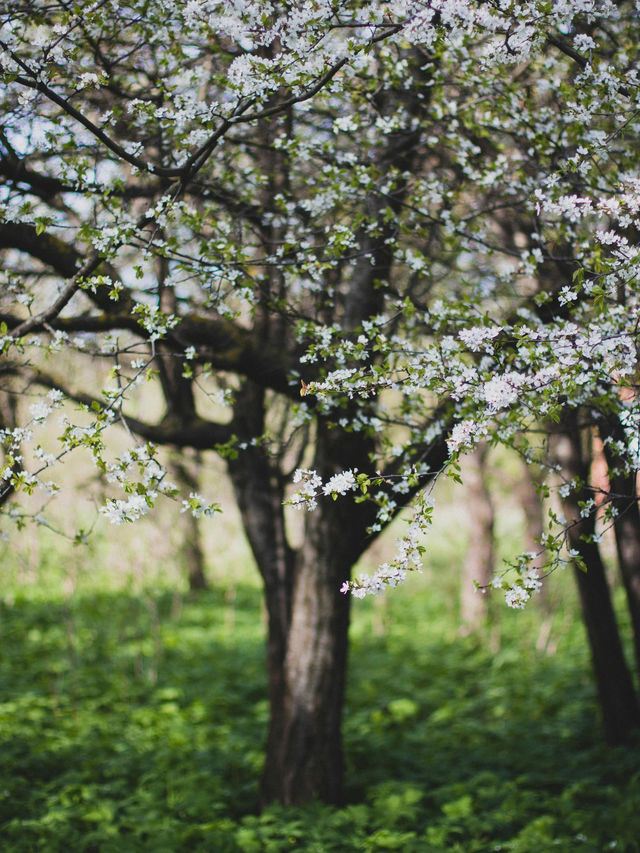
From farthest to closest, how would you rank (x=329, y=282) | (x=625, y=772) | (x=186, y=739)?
1. (x=186, y=739)
2. (x=625, y=772)
3. (x=329, y=282)

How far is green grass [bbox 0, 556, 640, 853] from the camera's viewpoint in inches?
209

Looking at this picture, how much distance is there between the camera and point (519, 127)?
522cm

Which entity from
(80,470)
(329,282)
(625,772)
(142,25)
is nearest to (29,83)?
(142,25)

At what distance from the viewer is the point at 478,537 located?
1396cm

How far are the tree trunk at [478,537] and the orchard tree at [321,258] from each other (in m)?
6.27

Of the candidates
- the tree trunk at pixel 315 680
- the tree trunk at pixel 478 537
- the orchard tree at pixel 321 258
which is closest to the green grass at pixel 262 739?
the tree trunk at pixel 315 680

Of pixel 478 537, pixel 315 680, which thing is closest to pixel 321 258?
pixel 315 680

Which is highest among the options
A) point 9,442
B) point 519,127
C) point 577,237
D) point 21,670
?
point 519,127

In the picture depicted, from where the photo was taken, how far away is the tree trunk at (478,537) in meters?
13.7

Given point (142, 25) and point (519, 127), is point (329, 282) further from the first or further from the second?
point (142, 25)

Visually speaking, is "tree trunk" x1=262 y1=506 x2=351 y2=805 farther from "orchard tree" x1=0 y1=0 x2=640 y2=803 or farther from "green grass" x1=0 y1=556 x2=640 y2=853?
"green grass" x1=0 y1=556 x2=640 y2=853

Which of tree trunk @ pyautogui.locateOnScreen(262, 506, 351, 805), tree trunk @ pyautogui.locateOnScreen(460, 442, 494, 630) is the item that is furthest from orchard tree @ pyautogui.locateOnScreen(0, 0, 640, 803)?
tree trunk @ pyautogui.locateOnScreen(460, 442, 494, 630)

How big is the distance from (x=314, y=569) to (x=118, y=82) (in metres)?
4.22

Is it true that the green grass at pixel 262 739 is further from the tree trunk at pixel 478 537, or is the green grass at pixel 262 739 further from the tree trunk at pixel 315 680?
the tree trunk at pixel 478 537
